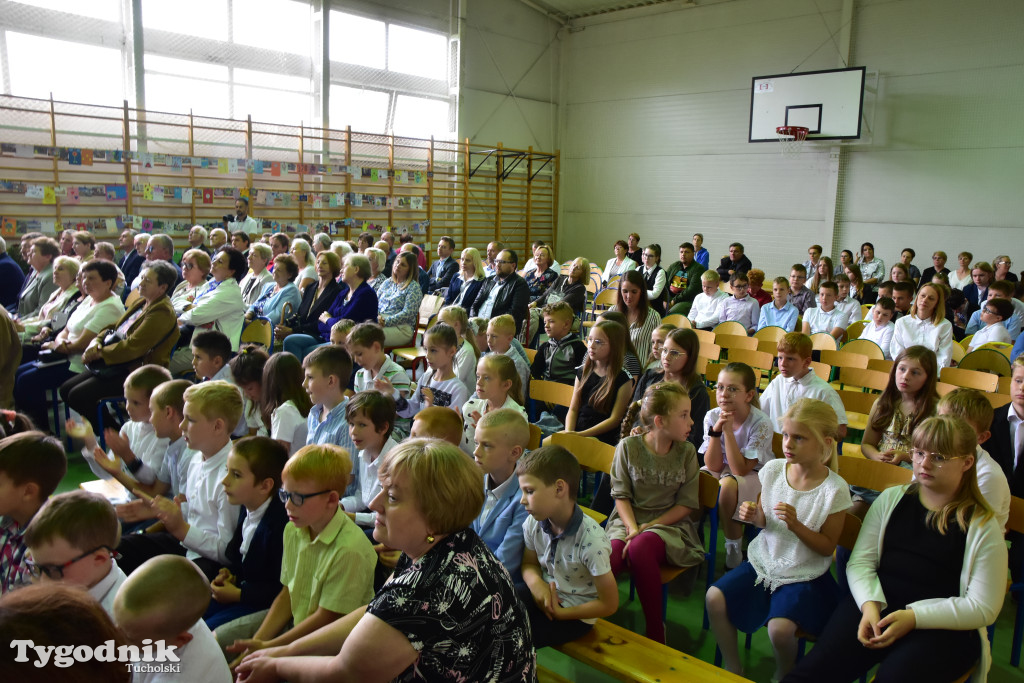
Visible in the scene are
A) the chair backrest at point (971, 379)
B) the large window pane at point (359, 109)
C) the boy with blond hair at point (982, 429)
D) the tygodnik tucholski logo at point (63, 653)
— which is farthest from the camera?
the large window pane at point (359, 109)

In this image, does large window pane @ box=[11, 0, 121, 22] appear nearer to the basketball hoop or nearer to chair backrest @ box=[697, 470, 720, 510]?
the basketball hoop

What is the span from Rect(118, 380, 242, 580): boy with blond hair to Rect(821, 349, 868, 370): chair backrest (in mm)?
4285

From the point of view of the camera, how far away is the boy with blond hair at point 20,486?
2.15 meters

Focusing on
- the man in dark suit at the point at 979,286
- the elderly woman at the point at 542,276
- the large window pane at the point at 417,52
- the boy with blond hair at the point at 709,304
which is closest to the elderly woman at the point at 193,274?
the elderly woman at the point at 542,276

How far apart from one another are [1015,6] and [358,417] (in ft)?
40.4

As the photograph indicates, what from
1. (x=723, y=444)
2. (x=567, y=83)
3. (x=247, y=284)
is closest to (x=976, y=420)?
(x=723, y=444)

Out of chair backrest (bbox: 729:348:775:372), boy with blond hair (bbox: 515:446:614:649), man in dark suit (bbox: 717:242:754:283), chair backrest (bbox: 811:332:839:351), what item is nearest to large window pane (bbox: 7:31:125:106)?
man in dark suit (bbox: 717:242:754:283)

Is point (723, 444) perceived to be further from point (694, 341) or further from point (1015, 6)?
point (1015, 6)

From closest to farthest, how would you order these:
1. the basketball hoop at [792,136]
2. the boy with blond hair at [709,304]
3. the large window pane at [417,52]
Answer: the boy with blond hair at [709,304]
the basketball hoop at [792,136]
the large window pane at [417,52]

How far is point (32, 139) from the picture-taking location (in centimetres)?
929

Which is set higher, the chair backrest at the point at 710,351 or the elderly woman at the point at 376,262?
the elderly woman at the point at 376,262

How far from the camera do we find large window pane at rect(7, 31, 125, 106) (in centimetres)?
912

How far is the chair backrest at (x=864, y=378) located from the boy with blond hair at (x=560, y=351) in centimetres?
181

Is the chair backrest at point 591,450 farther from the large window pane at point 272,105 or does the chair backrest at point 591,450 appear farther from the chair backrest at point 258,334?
the large window pane at point 272,105
